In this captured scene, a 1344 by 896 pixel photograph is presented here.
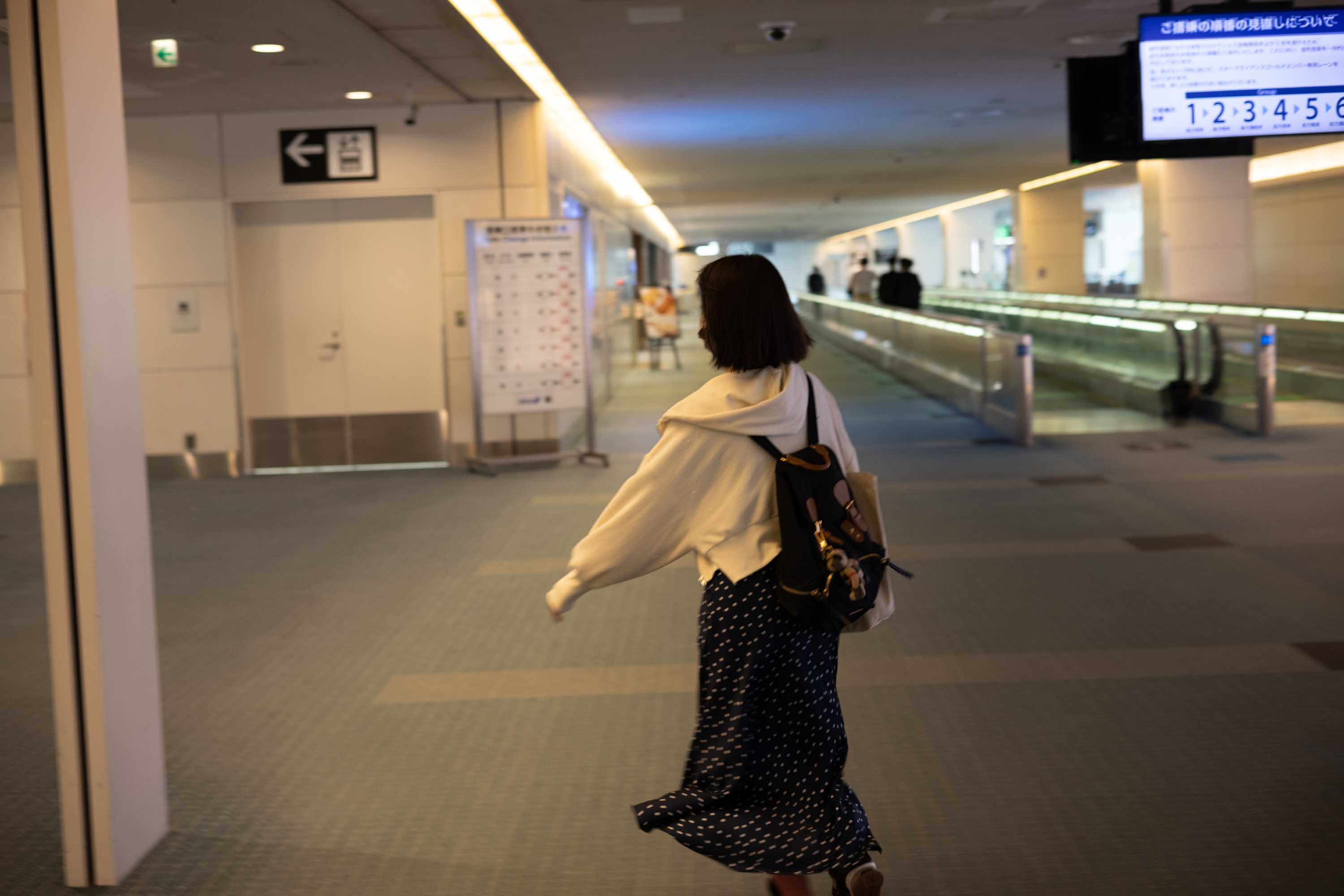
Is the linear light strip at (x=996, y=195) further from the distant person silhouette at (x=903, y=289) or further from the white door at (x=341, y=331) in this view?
the white door at (x=341, y=331)

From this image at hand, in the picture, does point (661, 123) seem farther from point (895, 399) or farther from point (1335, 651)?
point (1335, 651)

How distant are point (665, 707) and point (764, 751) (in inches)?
66.7

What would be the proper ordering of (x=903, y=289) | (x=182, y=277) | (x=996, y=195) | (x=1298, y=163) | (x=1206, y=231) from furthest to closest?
(x=996, y=195)
(x=1298, y=163)
(x=903, y=289)
(x=1206, y=231)
(x=182, y=277)

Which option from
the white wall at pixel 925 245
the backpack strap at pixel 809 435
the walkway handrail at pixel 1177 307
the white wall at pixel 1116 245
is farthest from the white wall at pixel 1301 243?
the backpack strap at pixel 809 435

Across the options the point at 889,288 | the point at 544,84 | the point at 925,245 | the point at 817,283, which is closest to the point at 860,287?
the point at 889,288

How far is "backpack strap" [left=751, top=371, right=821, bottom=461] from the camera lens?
8.15ft

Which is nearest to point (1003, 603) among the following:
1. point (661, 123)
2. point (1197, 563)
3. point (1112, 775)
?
point (1197, 563)

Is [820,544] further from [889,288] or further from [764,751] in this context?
[889,288]

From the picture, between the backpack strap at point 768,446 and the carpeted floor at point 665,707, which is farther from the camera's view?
the carpeted floor at point 665,707

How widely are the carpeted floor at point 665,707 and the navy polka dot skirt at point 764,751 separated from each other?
0.43 meters

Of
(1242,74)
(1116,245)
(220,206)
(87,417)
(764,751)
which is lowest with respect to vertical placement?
(764,751)

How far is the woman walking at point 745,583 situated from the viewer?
2.48 metres

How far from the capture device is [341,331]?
10820mm

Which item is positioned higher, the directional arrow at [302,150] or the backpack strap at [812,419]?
the directional arrow at [302,150]
